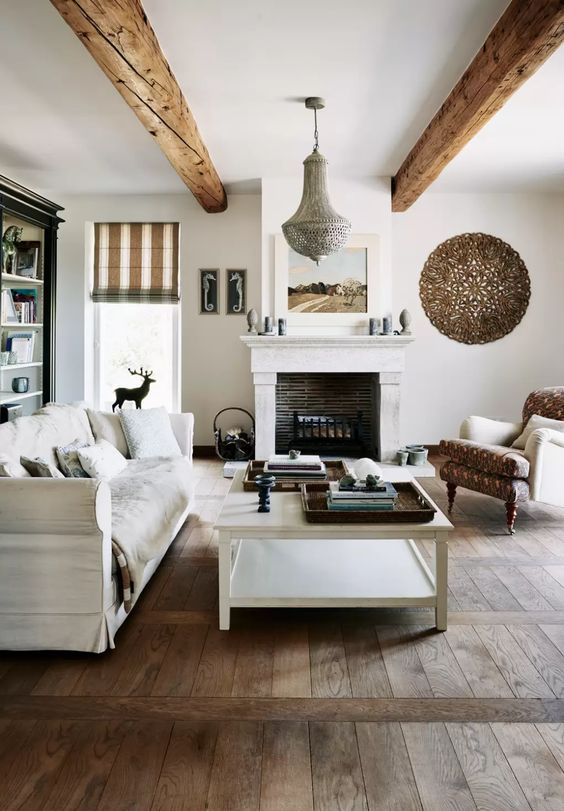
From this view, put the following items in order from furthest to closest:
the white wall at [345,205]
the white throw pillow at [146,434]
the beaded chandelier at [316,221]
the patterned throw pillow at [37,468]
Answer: the white wall at [345,205] → the white throw pillow at [146,434] → the beaded chandelier at [316,221] → the patterned throw pillow at [37,468]

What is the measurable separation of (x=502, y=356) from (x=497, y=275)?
82cm

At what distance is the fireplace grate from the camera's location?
19.5 ft

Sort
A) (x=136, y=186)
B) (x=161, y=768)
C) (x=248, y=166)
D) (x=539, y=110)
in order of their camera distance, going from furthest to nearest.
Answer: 1. (x=136, y=186)
2. (x=248, y=166)
3. (x=539, y=110)
4. (x=161, y=768)

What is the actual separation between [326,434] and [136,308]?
2.41 metres

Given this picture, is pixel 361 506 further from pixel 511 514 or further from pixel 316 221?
pixel 316 221

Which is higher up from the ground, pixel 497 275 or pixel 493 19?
pixel 493 19

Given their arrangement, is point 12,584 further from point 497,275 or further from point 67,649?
point 497,275

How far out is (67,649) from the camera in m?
2.29

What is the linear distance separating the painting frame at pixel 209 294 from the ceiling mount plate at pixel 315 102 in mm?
2655

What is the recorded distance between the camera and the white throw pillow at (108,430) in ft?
13.3

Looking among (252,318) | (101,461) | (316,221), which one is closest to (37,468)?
(101,461)

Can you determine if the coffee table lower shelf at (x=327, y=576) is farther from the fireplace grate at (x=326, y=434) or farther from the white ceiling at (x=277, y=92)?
the fireplace grate at (x=326, y=434)

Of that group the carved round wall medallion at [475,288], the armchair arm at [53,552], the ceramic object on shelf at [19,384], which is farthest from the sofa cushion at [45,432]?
the carved round wall medallion at [475,288]

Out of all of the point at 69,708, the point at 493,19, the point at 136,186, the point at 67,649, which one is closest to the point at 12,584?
the point at 67,649
